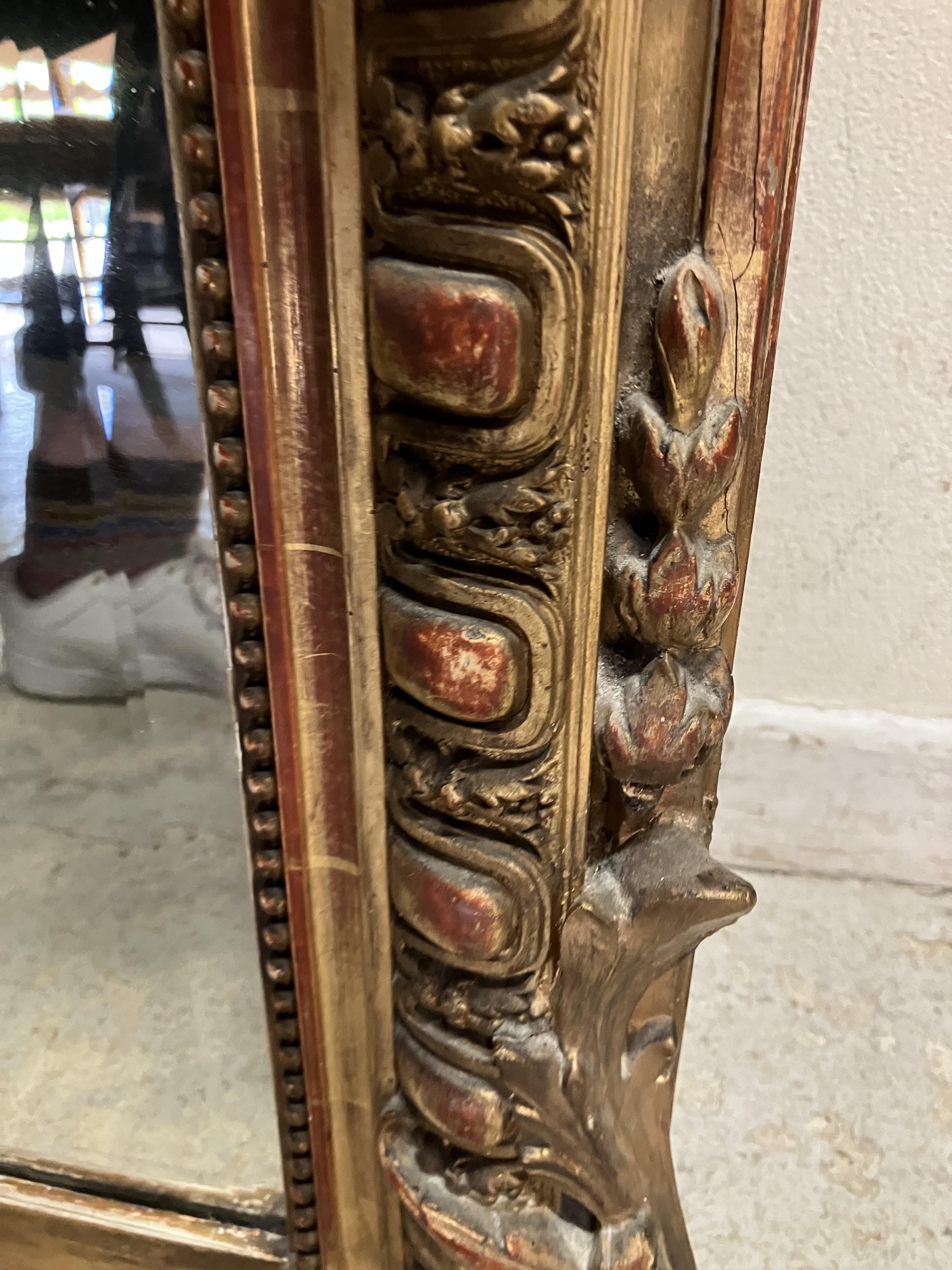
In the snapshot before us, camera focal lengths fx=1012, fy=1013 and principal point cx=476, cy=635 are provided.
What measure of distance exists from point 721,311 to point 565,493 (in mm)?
75

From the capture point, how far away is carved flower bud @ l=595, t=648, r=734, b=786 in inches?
14.3

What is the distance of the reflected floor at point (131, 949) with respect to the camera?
18.4 inches

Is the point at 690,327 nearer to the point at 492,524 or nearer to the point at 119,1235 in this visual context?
the point at 492,524

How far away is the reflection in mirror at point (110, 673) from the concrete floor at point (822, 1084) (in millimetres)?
358

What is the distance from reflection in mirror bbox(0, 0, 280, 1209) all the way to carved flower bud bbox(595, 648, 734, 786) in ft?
0.52

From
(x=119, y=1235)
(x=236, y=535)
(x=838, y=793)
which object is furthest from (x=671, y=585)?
(x=838, y=793)

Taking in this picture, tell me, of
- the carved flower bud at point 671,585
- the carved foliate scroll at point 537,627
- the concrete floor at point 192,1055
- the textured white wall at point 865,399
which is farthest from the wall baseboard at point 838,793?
the carved flower bud at point 671,585

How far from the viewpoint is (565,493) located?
0.33 m

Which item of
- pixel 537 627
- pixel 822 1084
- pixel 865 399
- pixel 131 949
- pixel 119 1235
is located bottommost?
pixel 822 1084

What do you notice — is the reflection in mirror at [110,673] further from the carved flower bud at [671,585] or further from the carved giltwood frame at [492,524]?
the carved flower bud at [671,585]

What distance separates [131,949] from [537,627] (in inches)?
12.6

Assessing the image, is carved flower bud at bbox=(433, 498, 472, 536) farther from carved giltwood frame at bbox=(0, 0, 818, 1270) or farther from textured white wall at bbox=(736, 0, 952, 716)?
textured white wall at bbox=(736, 0, 952, 716)

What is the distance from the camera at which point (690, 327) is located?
1.03ft

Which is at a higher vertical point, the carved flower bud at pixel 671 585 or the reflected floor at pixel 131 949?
the carved flower bud at pixel 671 585
